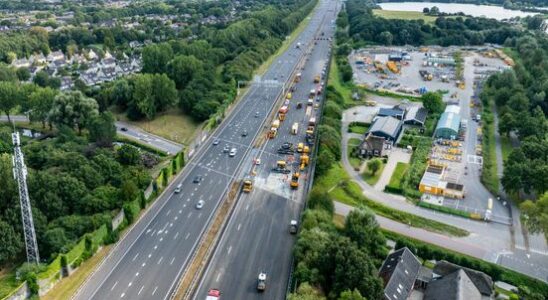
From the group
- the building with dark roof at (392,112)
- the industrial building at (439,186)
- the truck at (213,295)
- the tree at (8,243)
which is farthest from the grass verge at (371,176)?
the tree at (8,243)

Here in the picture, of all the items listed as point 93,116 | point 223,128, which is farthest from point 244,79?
point 93,116

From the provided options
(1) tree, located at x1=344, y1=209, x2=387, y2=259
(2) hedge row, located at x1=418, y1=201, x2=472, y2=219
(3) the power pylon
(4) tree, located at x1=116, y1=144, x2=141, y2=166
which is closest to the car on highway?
(4) tree, located at x1=116, y1=144, x2=141, y2=166

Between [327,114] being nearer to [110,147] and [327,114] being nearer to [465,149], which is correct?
[465,149]

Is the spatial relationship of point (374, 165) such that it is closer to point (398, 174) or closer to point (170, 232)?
point (398, 174)

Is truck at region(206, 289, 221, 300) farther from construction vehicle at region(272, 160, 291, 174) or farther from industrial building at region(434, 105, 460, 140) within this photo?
industrial building at region(434, 105, 460, 140)

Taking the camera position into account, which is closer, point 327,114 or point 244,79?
point 327,114
